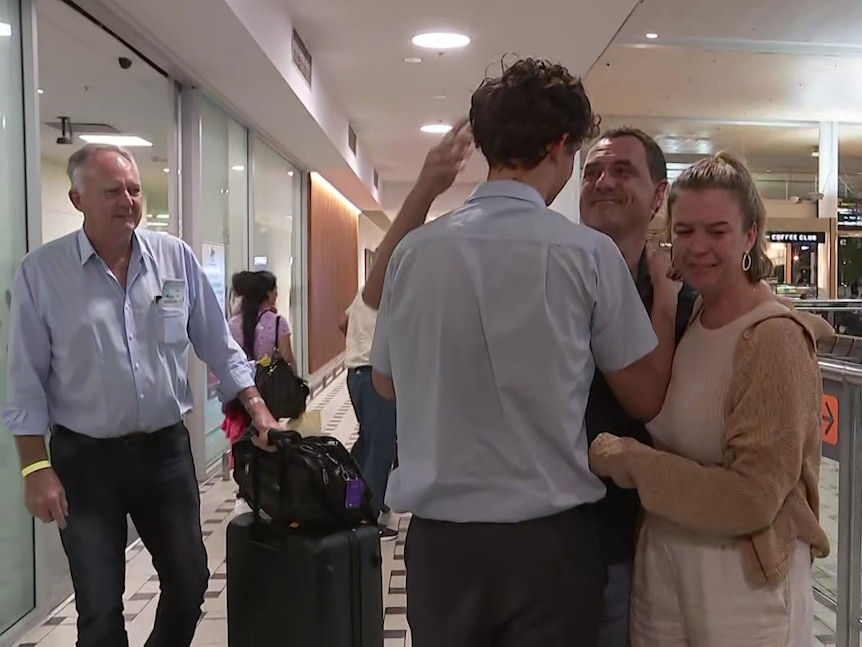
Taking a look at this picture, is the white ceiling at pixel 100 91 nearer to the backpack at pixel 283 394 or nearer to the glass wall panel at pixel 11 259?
the glass wall panel at pixel 11 259

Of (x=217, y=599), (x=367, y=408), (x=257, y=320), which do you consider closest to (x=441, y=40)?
(x=257, y=320)

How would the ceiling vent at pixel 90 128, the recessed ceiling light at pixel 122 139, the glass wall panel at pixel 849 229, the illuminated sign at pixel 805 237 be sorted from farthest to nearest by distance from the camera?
the glass wall panel at pixel 849 229 < the illuminated sign at pixel 805 237 < the ceiling vent at pixel 90 128 < the recessed ceiling light at pixel 122 139

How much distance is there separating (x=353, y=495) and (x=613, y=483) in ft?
3.12

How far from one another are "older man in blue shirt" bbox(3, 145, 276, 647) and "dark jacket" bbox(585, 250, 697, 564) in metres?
1.10

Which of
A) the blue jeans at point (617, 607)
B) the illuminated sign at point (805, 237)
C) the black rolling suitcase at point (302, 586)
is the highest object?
the illuminated sign at point (805, 237)

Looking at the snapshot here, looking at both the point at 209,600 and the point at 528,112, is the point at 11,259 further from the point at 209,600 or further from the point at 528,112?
the point at 528,112

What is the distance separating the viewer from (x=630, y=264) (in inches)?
64.2

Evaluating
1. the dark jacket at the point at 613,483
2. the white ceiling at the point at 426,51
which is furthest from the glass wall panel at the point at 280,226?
the dark jacket at the point at 613,483

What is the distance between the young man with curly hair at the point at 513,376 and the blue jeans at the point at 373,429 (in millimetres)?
2917

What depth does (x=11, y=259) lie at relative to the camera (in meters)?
3.28

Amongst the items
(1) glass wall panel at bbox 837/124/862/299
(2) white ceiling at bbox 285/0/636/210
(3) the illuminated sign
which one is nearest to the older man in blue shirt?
(2) white ceiling at bbox 285/0/636/210

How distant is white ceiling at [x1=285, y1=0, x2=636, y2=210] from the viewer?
5.08 metres

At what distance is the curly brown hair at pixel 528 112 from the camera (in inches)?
49.0

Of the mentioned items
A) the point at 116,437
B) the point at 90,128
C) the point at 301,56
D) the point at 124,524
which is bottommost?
the point at 124,524
